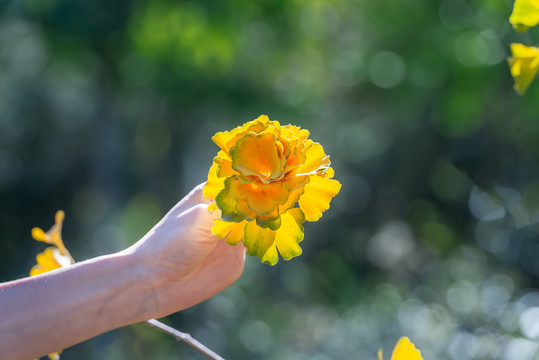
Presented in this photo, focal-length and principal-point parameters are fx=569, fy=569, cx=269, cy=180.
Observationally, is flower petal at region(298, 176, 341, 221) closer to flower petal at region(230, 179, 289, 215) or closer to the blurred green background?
flower petal at region(230, 179, 289, 215)

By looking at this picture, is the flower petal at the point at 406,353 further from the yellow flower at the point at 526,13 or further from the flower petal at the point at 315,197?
the yellow flower at the point at 526,13

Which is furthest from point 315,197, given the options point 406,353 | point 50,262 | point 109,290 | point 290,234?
point 50,262

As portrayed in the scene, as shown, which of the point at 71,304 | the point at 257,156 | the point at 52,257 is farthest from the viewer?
the point at 52,257

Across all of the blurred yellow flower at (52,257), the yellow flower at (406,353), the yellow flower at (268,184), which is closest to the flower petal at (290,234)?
the yellow flower at (268,184)

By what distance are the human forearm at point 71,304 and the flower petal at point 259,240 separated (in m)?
0.30

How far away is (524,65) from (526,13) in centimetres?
6

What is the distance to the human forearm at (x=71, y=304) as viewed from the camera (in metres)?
0.74

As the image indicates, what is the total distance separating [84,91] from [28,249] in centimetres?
179

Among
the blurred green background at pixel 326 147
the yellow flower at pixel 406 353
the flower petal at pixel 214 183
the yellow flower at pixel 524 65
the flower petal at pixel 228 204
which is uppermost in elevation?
the blurred green background at pixel 326 147

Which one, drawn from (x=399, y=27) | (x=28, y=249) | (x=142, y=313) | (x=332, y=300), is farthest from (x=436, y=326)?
(x=28, y=249)

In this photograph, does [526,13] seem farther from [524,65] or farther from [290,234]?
[290,234]

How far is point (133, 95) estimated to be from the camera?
492 centimetres

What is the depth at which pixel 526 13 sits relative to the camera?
21.9 inches

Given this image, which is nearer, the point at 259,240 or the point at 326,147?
the point at 259,240
